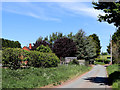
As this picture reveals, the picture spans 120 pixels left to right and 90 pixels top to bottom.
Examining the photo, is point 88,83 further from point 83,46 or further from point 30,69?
point 83,46

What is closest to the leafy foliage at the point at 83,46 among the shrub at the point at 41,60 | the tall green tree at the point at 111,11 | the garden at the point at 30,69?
the garden at the point at 30,69

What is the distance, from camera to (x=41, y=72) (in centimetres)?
1909

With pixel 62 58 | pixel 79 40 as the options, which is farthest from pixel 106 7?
pixel 79 40

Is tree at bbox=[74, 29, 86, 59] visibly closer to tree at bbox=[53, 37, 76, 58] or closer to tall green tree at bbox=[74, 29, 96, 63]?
tall green tree at bbox=[74, 29, 96, 63]

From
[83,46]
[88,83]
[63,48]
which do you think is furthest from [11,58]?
[83,46]

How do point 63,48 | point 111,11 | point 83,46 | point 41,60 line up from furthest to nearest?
point 83,46
point 63,48
point 41,60
point 111,11

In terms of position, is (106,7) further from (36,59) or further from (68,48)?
(68,48)

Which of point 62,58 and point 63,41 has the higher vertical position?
point 63,41

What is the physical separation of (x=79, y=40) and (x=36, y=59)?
125 ft

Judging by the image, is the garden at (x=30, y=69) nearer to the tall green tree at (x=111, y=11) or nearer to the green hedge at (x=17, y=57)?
the green hedge at (x=17, y=57)

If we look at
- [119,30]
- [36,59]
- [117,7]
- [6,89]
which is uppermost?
[117,7]

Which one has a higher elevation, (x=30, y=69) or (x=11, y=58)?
(x=11, y=58)

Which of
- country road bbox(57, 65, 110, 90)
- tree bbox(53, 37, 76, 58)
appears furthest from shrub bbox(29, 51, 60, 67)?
tree bbox(53, 37, 76, 58)

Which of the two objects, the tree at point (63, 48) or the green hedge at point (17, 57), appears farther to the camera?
the tree at point (63, 48)
